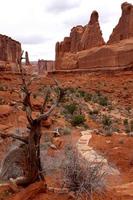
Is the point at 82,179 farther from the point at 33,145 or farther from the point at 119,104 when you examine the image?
the point at 119,104

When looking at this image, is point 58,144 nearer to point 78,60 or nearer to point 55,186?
point 55,186

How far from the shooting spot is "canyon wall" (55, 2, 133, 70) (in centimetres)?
5047

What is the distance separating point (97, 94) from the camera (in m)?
40.6

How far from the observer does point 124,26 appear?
186 ft

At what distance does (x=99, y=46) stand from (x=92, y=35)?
370 centimetres

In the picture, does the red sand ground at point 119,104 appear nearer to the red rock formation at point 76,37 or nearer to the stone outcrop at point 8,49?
the red rock formation at point 76,37

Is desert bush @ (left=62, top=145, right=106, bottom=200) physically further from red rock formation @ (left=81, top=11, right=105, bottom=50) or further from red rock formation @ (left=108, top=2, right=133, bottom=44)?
red rock formation @ (left=81, top=11, right=105, bottom=50)

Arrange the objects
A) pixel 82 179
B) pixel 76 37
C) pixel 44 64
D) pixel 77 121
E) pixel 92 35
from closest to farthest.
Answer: pixel 82 179 < pixel 77 121 < pixel 92 35 < pixel 76 37 < pixel 44 64

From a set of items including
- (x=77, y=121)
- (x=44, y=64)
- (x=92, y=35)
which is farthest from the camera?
(x=44, y=64)

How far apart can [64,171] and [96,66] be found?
150ft

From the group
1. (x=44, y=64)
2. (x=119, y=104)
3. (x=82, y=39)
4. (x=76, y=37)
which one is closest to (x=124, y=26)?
(x=82, y=39)

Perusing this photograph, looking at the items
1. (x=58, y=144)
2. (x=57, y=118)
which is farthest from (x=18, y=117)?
(x=58, y=144)

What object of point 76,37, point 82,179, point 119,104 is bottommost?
point 119,104

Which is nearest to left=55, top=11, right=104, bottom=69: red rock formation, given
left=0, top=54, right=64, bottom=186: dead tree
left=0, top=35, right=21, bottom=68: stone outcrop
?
left=0, top=35, right=21, bottom=68: stone outcrop
